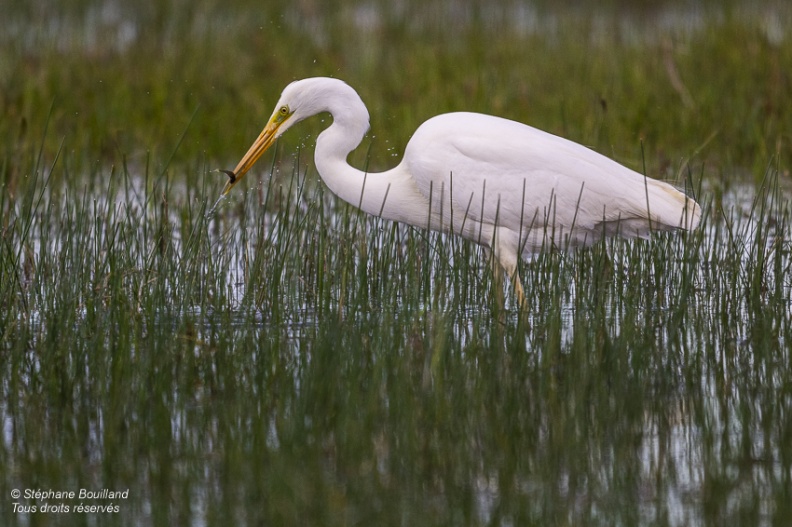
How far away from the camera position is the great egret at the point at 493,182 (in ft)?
17.9

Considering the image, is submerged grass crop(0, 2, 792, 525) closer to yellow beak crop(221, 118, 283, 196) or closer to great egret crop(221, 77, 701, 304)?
great egret crop(221, 77, 701, 304)

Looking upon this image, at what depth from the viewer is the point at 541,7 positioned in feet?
44.4

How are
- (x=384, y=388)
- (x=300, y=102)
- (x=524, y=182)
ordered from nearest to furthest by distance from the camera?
(x=384, y=388) < (x=524, y=182) < (x=300, y=102)

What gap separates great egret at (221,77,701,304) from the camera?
546 centimetres

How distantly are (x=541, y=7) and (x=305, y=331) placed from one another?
371 inches

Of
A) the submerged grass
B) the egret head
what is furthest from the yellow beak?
the submerged grass

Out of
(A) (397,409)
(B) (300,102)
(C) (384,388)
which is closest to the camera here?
(A) (397,409)

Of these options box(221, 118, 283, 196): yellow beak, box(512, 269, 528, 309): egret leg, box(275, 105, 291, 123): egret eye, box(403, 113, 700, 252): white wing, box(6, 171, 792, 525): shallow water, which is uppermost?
box(275, 105, 291, 123): egret eye

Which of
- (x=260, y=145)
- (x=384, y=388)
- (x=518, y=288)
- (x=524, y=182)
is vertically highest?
(x=260, y=145)

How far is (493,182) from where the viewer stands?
550 cm

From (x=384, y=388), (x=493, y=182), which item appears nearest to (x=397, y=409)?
(x=384, y=388)

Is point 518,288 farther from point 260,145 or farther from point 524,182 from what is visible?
point 260,145

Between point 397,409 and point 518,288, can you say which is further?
point 518,288

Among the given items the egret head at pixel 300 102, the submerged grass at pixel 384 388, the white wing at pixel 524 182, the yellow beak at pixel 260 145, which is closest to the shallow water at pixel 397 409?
the submerged grass at pixel 384 388
